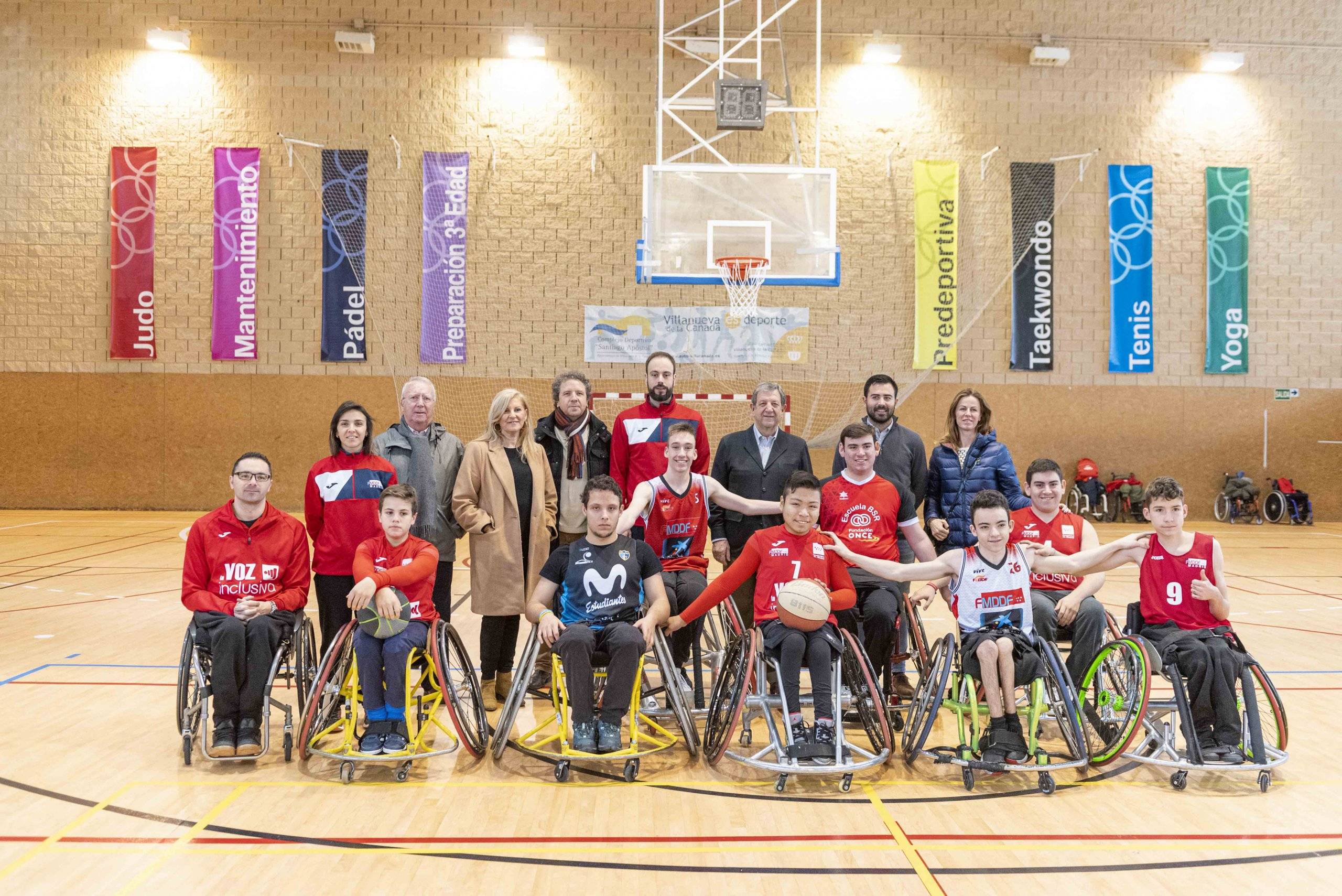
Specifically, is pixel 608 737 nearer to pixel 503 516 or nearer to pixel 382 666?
pixel 382 666

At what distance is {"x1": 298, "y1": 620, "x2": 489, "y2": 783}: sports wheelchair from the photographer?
3.43m

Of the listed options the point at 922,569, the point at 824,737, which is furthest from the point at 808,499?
the point at 824,737

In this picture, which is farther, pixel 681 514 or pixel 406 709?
pixel 681 514

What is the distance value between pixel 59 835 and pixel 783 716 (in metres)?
2.40

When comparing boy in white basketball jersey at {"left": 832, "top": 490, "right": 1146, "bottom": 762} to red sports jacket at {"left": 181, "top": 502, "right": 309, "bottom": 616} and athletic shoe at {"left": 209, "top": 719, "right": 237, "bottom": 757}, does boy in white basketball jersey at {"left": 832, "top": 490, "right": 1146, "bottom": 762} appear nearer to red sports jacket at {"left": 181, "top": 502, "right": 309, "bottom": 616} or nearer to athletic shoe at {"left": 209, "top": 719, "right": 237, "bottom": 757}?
red sports jacket at {"left": 181, "top": 502, "right": 309, "bottom": 616}

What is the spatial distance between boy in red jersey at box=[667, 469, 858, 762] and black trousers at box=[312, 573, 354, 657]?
1.39 meters

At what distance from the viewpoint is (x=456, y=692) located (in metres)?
3.72

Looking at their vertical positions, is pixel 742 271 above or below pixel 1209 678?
above

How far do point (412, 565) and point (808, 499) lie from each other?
5.03ft

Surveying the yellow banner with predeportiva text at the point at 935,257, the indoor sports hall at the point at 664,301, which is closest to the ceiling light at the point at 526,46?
the indoor sports hall at the point at 664,301

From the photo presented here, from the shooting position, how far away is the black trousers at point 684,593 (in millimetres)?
4051

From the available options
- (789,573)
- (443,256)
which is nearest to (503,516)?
(789,573)

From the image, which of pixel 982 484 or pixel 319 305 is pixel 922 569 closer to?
pixel 982 484

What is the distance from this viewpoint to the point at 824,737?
3.43m
